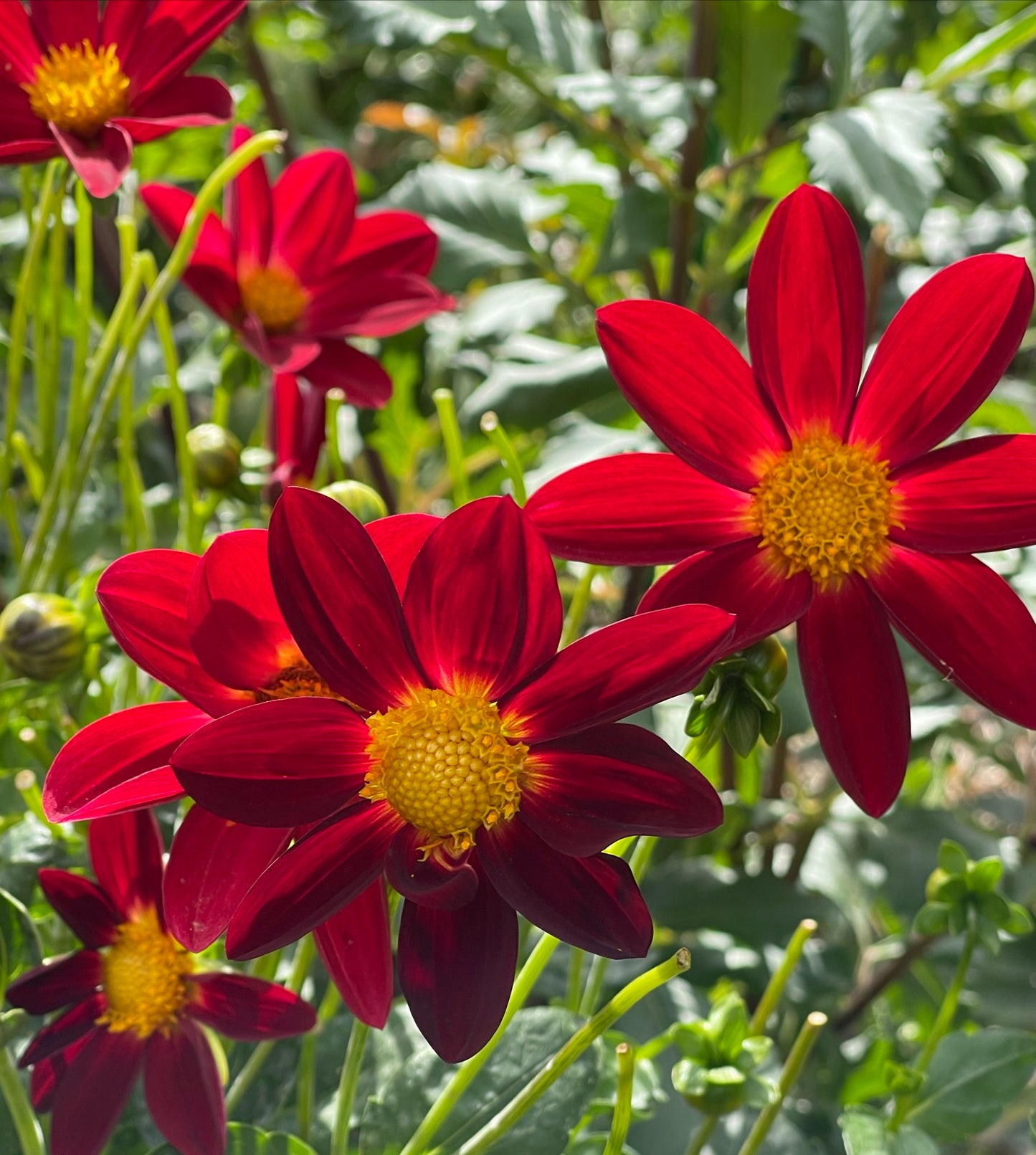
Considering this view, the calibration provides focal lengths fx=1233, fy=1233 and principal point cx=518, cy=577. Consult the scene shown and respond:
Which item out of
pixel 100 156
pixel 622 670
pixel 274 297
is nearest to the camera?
pixel 622 670

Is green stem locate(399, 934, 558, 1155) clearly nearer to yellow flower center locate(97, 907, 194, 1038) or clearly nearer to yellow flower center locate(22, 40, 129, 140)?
yellow flower center locate(97, 907, 194, 1038)

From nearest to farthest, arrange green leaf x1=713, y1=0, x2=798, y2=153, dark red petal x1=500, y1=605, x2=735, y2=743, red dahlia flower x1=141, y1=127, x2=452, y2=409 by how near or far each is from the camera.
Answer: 1. dark red petal x1=500, y1=605, x2=735, y2=743
2. red dahlia flower x1=141, y1=127, x2=452, y2=409
3. green leaf x1=713, y1=0, x2=798, y2=153

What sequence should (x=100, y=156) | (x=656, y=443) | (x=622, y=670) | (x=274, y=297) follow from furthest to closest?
(x=656, y=443)
(x=274, y=297)
(x=100, y=156)
(x=622, y=670)

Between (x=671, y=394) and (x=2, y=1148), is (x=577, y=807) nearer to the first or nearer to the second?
(x=671, y=394)

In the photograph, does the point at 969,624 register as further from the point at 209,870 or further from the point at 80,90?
the point at 80,90

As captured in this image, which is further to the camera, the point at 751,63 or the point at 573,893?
the point at 751,63

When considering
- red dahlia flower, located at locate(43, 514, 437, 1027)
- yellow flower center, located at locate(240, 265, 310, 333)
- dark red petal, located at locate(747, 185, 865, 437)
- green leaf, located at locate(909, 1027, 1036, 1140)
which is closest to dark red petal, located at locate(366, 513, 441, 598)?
red dahlia flower, located at locate(43, 514, 437, 1027)

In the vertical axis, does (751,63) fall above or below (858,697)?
above

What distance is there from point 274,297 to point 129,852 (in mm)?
243

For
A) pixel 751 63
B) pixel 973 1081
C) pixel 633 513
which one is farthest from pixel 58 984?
pixel 751 63

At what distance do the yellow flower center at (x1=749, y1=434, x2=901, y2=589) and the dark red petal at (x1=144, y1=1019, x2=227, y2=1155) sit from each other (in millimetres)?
226

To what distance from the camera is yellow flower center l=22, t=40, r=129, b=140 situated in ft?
1.37

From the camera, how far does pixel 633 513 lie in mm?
330

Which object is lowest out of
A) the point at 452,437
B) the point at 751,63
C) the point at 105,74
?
the point at 452,437
